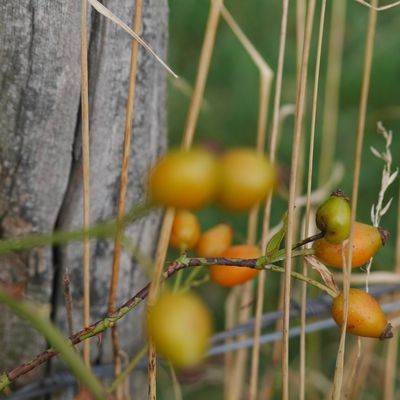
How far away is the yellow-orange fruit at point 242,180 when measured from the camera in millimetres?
394

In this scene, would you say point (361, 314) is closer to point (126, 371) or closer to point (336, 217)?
point (336, 217)

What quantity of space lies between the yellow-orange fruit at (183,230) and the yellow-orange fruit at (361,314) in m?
0.26

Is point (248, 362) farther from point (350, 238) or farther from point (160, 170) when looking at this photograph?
point (160, 170)

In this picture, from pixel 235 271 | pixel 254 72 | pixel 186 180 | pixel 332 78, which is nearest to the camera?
pixel 186 180

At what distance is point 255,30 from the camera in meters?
2.30

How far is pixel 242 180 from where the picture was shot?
15.5 inches

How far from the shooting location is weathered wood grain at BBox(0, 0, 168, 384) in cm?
83

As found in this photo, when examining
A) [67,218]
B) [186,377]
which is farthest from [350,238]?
[186,377]

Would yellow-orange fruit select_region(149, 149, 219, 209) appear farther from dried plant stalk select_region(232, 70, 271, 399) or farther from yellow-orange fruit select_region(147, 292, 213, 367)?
dried plant stalk select_region(232, 70, 271, 399)

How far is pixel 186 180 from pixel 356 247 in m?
0.42

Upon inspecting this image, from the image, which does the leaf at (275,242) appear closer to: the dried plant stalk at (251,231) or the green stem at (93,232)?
the green stem at (93,232)

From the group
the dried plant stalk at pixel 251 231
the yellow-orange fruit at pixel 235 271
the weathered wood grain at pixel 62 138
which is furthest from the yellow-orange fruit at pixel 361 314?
the dried plant stalk at pixel 251 231

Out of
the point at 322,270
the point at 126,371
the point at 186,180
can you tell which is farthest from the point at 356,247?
the point at 186,180

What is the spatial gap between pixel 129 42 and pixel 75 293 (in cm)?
43
